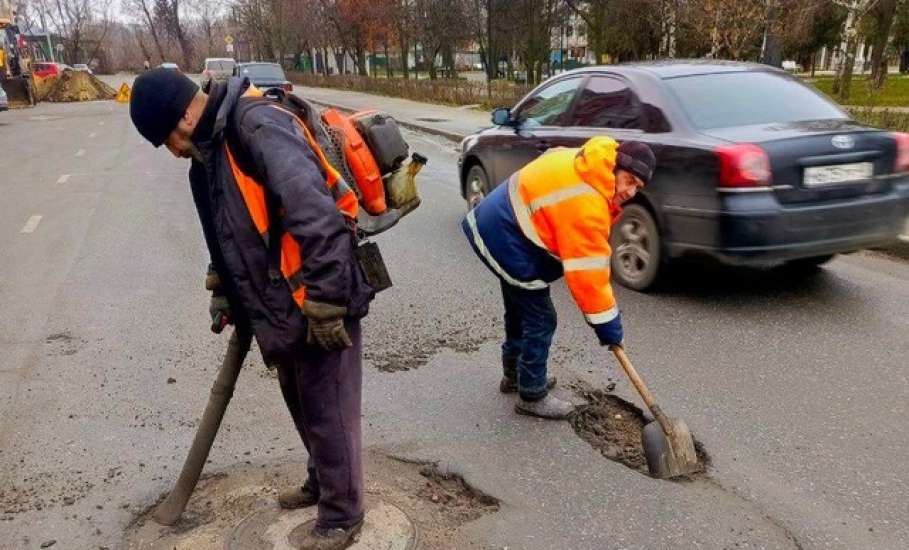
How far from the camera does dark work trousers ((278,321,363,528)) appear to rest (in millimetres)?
2412

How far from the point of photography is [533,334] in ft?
11.9

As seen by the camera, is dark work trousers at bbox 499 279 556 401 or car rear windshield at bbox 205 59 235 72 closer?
dark work trousers at bbox 499 279 556 401

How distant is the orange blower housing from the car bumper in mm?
3022

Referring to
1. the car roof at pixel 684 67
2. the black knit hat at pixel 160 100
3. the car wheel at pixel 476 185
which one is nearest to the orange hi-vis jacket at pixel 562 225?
the black knit hat at pixel 160 100

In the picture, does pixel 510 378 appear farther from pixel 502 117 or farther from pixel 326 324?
pixel 502 117

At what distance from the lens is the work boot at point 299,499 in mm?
2904

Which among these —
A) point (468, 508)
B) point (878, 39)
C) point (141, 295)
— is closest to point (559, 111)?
point (141, 295)

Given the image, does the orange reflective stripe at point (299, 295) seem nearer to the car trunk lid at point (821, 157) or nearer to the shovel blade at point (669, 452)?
the shovel blade at point (669, 452)

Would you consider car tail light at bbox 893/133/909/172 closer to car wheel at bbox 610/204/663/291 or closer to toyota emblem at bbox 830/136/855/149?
toyota emblem at bbox 830/136/855/149

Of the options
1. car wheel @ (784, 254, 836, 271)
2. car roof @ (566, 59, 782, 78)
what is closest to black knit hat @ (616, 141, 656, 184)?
car roof @ (566, 59, 782, 78)

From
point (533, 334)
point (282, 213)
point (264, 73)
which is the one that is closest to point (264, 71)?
point (264, 73)

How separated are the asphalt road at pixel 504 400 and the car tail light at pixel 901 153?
892 mm

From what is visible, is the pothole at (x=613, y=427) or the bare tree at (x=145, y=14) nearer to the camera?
the pothole at (x=613, y=427)

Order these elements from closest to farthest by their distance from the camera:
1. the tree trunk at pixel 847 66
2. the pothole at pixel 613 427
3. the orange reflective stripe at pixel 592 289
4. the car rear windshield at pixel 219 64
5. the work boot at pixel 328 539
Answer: the work boot at pixel 328 539, the orange reflective stripe at pixel 592 289, the pothole at pixel 613 427, the tree trunk at pixel 847 66, the car rear windshield at pixel 219 64
